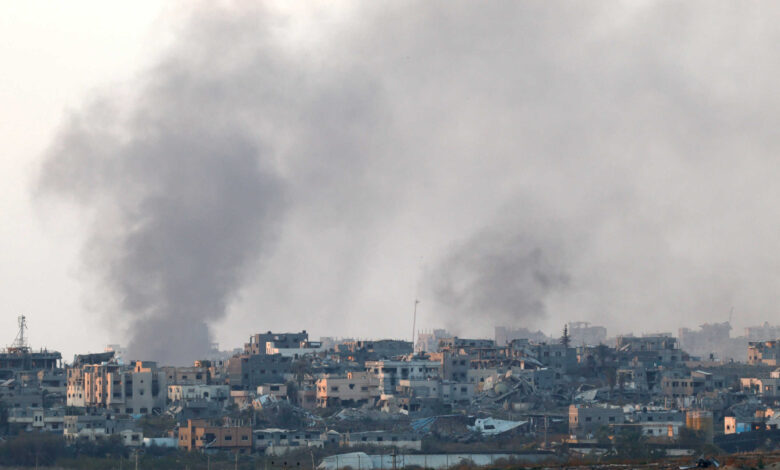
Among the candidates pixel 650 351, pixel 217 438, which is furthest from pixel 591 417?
A: pixel 650 351

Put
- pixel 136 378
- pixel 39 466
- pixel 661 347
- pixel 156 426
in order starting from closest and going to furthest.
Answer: pixel 39 466, pixel 156 426, pixel 136 378, pixel 661 347

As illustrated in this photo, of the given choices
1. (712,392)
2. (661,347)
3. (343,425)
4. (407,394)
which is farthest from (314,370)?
(661,347)

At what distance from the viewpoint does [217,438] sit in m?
83.7

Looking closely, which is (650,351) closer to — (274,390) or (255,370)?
(255,370)

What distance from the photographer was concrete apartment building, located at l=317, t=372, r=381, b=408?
98625 mm

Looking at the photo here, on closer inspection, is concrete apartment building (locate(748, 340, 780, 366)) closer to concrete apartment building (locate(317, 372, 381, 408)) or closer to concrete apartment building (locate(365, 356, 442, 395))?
concrete apartment building (locate(365, 356, 442, 395))

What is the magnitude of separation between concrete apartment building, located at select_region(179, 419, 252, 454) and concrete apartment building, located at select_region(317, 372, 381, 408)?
567 inches

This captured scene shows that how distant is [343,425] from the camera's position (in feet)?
295

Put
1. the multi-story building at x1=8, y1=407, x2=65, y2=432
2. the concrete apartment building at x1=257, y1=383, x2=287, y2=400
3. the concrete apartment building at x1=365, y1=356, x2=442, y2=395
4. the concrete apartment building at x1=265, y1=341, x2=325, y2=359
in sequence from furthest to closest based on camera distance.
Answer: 1. the concrete apartment building at x1=265, y1=341, x2=325, y2=359
2. the concrete apartment building at x1=365, y1=356, x2=442, y2=395
3. the concrete apartment building at x1=257, y1=383, x2=287, y2=400
4. the multi-story building at x1=8, y1=407, x2=65, y2=432

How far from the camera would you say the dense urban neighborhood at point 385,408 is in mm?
82125

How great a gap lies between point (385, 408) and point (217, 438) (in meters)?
15.2

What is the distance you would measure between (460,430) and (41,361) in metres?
36.5

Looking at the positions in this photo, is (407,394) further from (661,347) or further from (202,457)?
(661,347)

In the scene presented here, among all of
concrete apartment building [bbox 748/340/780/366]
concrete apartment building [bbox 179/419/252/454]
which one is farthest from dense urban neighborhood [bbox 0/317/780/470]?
concrete apartment building [bbox 748/340/780/366]
